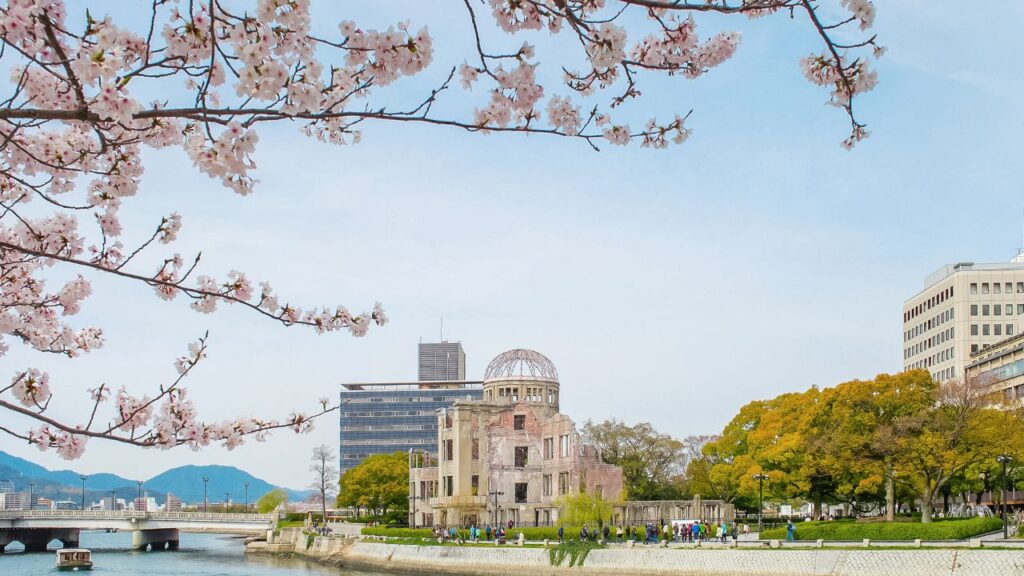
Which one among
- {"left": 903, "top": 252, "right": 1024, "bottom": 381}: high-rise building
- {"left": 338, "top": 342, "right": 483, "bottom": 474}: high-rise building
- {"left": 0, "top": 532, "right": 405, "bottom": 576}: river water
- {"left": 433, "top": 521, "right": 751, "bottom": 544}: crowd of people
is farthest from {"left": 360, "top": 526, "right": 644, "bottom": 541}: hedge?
{"left": 338, "top": 342, "right": 483, "bottom": 474}: high-rise building

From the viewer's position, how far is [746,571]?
4678 cm

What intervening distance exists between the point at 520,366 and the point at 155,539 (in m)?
61.5

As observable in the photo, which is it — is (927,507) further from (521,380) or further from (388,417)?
(388,417)

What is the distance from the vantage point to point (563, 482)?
81000 mm

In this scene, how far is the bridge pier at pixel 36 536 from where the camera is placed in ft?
387

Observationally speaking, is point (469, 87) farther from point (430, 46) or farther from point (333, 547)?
point (333, 547)

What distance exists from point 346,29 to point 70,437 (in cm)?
492

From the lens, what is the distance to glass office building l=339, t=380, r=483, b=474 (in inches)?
6841

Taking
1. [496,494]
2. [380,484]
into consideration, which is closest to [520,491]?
[496,494]

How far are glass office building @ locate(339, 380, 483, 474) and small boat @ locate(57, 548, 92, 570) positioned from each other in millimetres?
90061

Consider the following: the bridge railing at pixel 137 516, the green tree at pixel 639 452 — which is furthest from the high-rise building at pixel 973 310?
the bridge railing at pixel 137 516

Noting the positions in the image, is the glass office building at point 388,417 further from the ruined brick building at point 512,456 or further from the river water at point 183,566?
the ruined brick building at point 512,456

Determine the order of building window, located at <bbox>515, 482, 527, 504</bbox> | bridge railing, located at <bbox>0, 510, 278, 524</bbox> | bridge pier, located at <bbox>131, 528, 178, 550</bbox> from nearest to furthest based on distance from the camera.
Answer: building window, located at <bbox>515, 482, 527, 504</bbox>, bridge railing, located at <bbox>0, 510, 278, 524</bbox>, bridge pier, located at <bbox>131, 528, 178, 550</bbox>

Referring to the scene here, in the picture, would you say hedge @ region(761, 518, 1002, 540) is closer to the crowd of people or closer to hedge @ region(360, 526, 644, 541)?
the crowd of people
